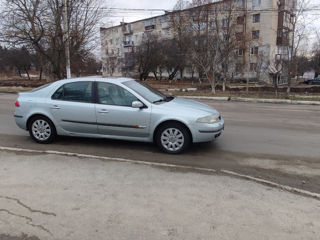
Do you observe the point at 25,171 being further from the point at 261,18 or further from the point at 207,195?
the point at 261,18

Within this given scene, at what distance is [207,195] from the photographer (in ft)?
11.0

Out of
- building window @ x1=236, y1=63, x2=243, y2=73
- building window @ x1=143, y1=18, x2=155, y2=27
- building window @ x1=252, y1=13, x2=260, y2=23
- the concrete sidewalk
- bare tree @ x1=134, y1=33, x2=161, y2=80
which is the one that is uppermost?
building window @ x1=143, y1=18, x2=155, y2=27

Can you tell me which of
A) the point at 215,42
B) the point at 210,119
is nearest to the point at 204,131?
the point at 210,119

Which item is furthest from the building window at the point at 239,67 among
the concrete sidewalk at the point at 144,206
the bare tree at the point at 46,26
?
the concrete sidewalk at the point at 144,206

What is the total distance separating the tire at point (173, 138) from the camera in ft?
16.4

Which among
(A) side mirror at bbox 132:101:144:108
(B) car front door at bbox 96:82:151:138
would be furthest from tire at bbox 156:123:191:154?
(A) side mirror at bbox 132:101:144:108

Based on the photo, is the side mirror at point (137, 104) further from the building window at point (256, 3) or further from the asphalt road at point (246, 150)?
the building window at point (256, 3)

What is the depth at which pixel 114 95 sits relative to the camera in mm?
5297

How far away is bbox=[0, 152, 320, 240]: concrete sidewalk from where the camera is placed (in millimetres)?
2631

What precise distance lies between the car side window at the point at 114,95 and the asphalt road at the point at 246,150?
0.99 m

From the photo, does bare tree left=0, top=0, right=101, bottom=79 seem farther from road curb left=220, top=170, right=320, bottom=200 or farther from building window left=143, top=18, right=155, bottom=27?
building window left=143, top=18, right=155, bottom=27

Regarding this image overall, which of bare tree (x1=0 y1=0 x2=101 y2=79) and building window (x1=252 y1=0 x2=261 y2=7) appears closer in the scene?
bare tree (x1=0 y1=0 x2=101 y2=79)

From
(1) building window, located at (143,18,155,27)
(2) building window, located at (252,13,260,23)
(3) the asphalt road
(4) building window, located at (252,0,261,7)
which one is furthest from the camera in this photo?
(1) building window, located at (143,18,155,27)

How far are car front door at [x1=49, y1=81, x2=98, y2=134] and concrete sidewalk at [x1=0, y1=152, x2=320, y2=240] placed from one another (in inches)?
53.8
